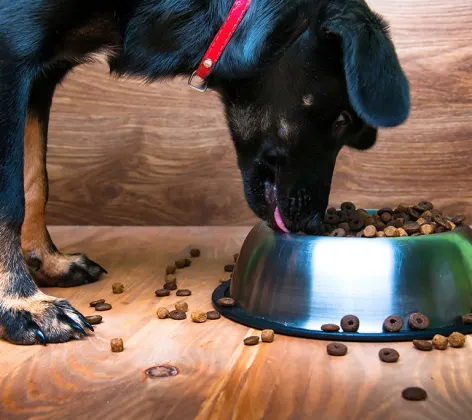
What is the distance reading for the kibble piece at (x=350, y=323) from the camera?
1.90 metres

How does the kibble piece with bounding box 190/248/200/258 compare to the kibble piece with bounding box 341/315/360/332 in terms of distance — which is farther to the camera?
the kibble piece with bounding box 190/248/200/258

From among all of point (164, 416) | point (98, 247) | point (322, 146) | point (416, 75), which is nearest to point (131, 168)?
point (98, 247)

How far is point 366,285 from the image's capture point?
1.93m

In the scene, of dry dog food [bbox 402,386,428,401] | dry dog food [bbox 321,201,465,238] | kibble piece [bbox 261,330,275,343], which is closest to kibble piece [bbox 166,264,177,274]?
dry dog food [bbox 321,201,465,238]

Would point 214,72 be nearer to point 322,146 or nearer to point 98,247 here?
point 322,146

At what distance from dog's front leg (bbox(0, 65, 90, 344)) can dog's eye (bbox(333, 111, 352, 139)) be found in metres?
0.86

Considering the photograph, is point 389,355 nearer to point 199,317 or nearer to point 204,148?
point 199,317

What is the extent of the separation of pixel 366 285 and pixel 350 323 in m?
0.11

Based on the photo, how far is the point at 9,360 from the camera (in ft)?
5.88

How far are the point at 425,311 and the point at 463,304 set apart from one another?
138mm

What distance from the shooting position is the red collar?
2145 mm

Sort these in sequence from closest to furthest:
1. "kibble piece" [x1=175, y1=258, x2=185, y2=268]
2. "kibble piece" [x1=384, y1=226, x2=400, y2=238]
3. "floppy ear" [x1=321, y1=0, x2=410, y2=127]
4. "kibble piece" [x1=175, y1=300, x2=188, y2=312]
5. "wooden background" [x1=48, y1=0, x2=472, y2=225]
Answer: "floppy ear" [x1=321, y1=0, x2=410, y2=127] → "kibble piece" [x1=384, y1=226, x2=400, y2=238] → "kibble piece" [x1=175, y1=300, x2=188, y2=312] → "kibble piece" [x1=175, y1=258, x2=185, y2=268] → "wooden background" [x1=48, y1=0, x2=472, y2=225]

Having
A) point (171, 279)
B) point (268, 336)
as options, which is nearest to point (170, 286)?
point (171, 279)

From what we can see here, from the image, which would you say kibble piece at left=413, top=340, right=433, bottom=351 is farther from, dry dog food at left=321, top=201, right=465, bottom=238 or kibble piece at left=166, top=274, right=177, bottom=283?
kibble piece at left=166, top=274, right=177, bottom=283
